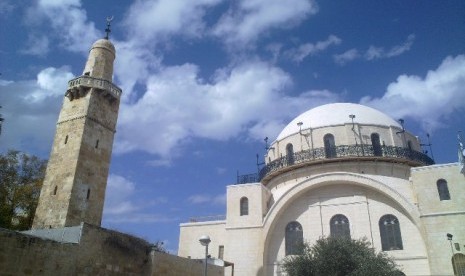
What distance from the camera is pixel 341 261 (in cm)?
1780

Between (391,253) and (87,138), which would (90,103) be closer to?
(87,138)

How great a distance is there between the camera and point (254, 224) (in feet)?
78.6

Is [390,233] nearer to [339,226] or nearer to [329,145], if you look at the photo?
[339,226]

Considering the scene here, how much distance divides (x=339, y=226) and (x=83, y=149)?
1495 cm

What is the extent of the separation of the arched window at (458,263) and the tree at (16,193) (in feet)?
78.5

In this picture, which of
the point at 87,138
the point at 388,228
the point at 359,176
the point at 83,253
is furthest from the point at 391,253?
the point at 87,138

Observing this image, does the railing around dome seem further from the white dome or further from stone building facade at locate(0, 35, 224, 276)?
stone building facade at locate(0, 35, 224, 276)

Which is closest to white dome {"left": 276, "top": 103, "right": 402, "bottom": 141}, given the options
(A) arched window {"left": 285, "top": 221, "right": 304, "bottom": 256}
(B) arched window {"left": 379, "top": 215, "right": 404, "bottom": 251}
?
(A) arched window {"left": 285, "top": 221, "right": 304, "bottom": 256}

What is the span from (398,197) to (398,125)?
8.06 meters

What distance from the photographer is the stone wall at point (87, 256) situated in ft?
39.4

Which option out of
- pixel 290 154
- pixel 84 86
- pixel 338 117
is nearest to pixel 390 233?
pixel 290 154

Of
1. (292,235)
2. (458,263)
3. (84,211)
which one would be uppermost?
(84,211)

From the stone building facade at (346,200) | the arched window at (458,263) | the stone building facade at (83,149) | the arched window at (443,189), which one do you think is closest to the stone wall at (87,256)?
the stone building facade at (83,149)

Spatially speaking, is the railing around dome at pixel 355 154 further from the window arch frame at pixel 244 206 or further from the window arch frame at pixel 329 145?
the window arch frame at pixel 244 206
